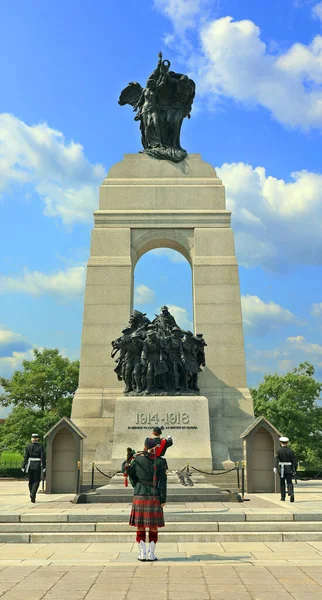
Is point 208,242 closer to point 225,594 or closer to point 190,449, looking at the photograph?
point 190,449

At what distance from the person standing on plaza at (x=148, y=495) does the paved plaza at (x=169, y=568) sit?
0.33 meters

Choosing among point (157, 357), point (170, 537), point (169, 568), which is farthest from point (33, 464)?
point (169, 568)

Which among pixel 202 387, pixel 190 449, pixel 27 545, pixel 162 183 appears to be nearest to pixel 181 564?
pixel 27 545

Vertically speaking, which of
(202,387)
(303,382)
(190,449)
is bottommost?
(190,449)

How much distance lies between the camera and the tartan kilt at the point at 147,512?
8.15 m

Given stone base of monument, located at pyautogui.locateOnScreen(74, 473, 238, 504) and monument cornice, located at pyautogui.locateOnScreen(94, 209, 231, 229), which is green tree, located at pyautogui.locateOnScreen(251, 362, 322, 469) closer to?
monument cornice, located at pyautogui.locateOnScreen(94, 209, 231, 229)

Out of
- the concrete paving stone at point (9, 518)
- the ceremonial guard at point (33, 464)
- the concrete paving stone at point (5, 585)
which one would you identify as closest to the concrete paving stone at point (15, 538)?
the concrete paving stone at point (9, 518)

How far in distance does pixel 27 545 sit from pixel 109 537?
133 cm

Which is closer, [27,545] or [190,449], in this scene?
[27,545]

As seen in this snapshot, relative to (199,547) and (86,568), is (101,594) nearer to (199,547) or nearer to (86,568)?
(86,568)

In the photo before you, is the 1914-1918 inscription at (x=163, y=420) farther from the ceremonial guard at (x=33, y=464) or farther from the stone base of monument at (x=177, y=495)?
the ceremonial guard at (x=33, y=464)

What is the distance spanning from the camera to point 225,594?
21.0 feet

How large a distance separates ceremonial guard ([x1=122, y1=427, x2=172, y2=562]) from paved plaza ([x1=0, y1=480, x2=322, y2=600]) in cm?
33

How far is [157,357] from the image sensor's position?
20844 millimetres
